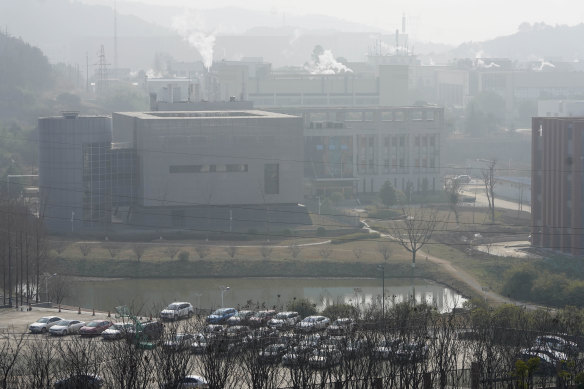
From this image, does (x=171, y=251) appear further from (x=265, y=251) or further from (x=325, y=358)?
(x=325, y=358)

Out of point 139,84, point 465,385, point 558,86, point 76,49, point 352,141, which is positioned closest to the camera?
point 465,385

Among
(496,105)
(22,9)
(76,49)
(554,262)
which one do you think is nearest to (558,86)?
(496,105)

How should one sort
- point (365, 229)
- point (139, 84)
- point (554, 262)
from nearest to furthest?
point (554, 262) → point (365, 229) → point (139, 84)

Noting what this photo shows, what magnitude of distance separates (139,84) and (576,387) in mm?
50356

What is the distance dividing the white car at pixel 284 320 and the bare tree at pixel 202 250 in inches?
240

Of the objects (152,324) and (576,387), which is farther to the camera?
(152,324)

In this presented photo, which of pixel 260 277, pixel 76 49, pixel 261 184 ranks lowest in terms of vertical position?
pixel 260 277

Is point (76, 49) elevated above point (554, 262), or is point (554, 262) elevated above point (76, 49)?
point (76, 49)

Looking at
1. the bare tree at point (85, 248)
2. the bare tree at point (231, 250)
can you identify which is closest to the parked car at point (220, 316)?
the bare tree at point (231, 250)

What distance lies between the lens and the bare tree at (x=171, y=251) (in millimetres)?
17828

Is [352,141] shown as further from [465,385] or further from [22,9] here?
[22,9]

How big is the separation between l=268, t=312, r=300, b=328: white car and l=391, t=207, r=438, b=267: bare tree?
5993 mm

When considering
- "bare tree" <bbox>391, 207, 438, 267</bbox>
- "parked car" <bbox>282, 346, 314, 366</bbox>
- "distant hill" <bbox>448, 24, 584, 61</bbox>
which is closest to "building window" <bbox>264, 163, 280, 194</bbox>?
"bare tree" <bbox>391, 207, 438, 267</bbox>

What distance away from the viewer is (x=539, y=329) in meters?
10.0
